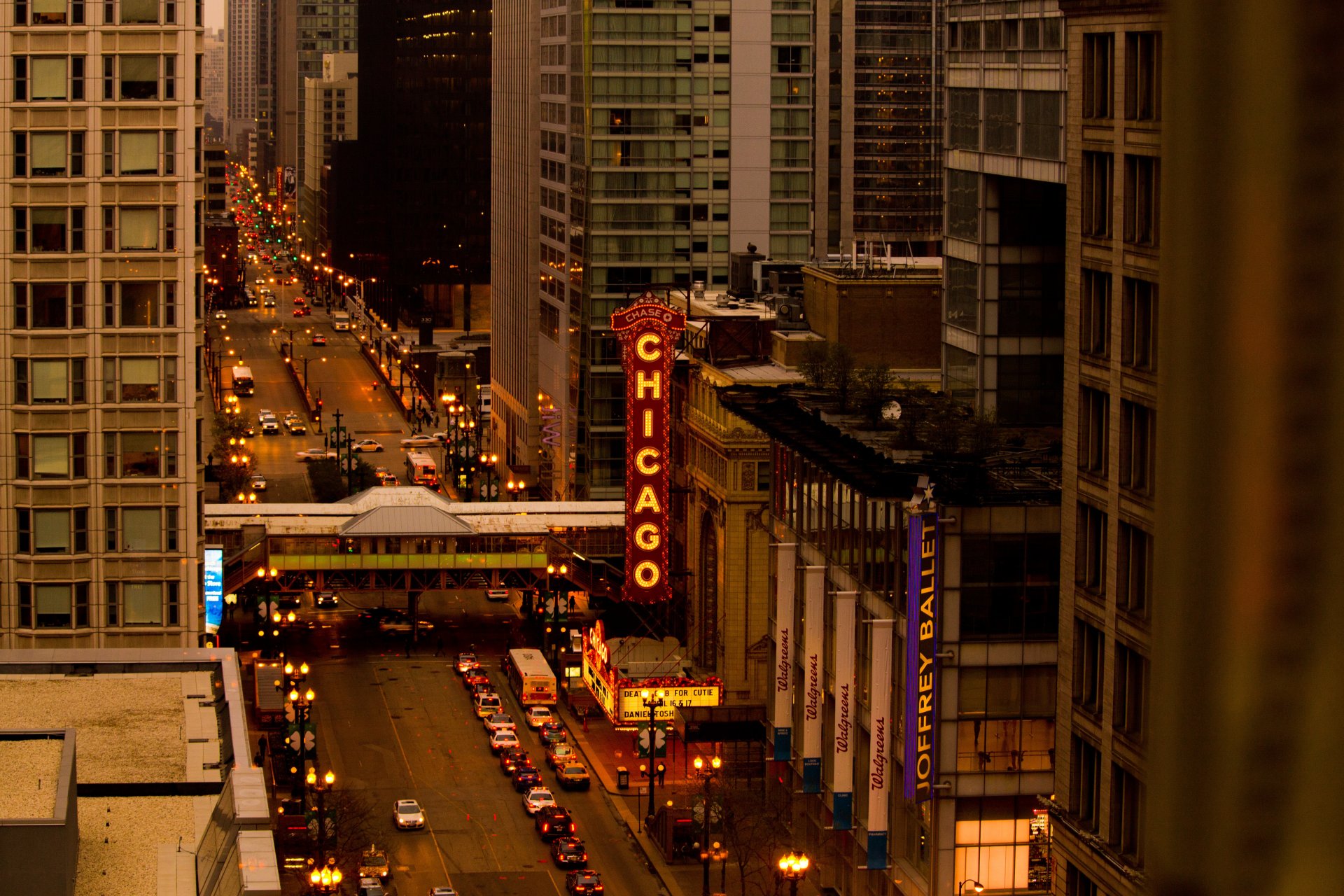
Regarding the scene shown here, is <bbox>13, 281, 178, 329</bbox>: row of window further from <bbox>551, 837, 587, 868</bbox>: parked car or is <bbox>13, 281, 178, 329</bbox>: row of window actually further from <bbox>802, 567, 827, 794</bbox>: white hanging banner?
<bbox>551, 837, 587, 868</bbox>: parked car

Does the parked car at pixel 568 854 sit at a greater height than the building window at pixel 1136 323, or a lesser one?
lesser

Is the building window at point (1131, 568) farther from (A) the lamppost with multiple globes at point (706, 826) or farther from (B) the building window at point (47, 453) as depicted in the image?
(A) the lamppost with multiple globes at point (706, 826)

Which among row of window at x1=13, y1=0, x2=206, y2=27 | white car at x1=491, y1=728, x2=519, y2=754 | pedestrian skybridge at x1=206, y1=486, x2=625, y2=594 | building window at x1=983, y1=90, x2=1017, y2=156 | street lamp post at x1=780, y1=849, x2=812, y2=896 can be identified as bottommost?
white car at x1=491, y1=728, x2=519, y2=754

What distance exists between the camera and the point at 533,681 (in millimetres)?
107000

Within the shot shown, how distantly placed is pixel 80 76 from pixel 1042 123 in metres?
29.8

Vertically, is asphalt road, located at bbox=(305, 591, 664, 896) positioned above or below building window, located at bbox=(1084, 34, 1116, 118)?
below

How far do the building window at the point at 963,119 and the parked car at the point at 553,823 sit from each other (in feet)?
106

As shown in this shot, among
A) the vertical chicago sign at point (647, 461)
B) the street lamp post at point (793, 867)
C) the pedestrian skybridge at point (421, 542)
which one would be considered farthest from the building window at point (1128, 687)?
the pedestrian skybridge at point (421, 542)

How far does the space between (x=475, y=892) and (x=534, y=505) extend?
49921mm

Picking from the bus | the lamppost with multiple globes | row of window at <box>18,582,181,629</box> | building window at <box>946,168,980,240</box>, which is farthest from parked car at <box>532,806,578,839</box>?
building window at <box>946,168,980,240</box>

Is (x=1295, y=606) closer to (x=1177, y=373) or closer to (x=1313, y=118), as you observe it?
(x=1177, y=373)

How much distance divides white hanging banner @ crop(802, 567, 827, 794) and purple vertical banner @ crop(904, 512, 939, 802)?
10.7 meters

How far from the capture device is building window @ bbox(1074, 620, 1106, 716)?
44562 mm

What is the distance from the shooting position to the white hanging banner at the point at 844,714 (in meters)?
68.2
